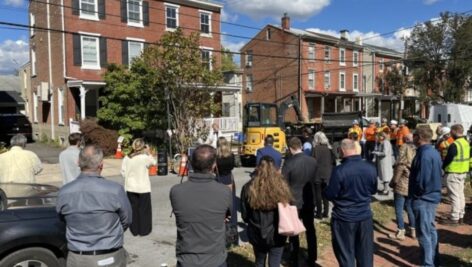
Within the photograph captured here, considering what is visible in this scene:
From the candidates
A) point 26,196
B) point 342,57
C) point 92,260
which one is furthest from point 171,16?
point 92,260

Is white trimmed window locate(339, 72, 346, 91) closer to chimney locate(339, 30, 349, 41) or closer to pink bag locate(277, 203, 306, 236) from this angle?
chimney locate(339, 30, 349, 41)

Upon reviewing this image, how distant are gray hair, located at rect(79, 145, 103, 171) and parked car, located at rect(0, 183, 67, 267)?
132 cm

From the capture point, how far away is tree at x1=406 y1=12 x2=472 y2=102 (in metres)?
45.4

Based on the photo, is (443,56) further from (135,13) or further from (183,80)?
(183,80)

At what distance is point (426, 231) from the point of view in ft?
18.9

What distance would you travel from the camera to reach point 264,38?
4509 centimetres

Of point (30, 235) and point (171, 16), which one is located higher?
point (171, 16)

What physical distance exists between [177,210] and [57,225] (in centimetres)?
194

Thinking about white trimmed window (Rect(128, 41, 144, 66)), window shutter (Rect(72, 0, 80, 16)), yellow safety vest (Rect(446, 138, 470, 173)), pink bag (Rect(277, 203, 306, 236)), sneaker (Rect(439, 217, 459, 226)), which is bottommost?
sneaker (Rect(439, 217, 459, 226))

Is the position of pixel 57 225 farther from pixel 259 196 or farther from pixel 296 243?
pixel 296 243

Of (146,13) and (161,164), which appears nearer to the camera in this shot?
(161,164)

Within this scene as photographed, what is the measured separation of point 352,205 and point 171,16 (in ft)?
87.2

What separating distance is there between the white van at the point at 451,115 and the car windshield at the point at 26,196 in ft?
101

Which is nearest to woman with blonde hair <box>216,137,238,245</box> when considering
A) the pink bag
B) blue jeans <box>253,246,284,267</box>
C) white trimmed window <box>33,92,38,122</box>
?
blue jeans <box>253,246,284,267</box>
